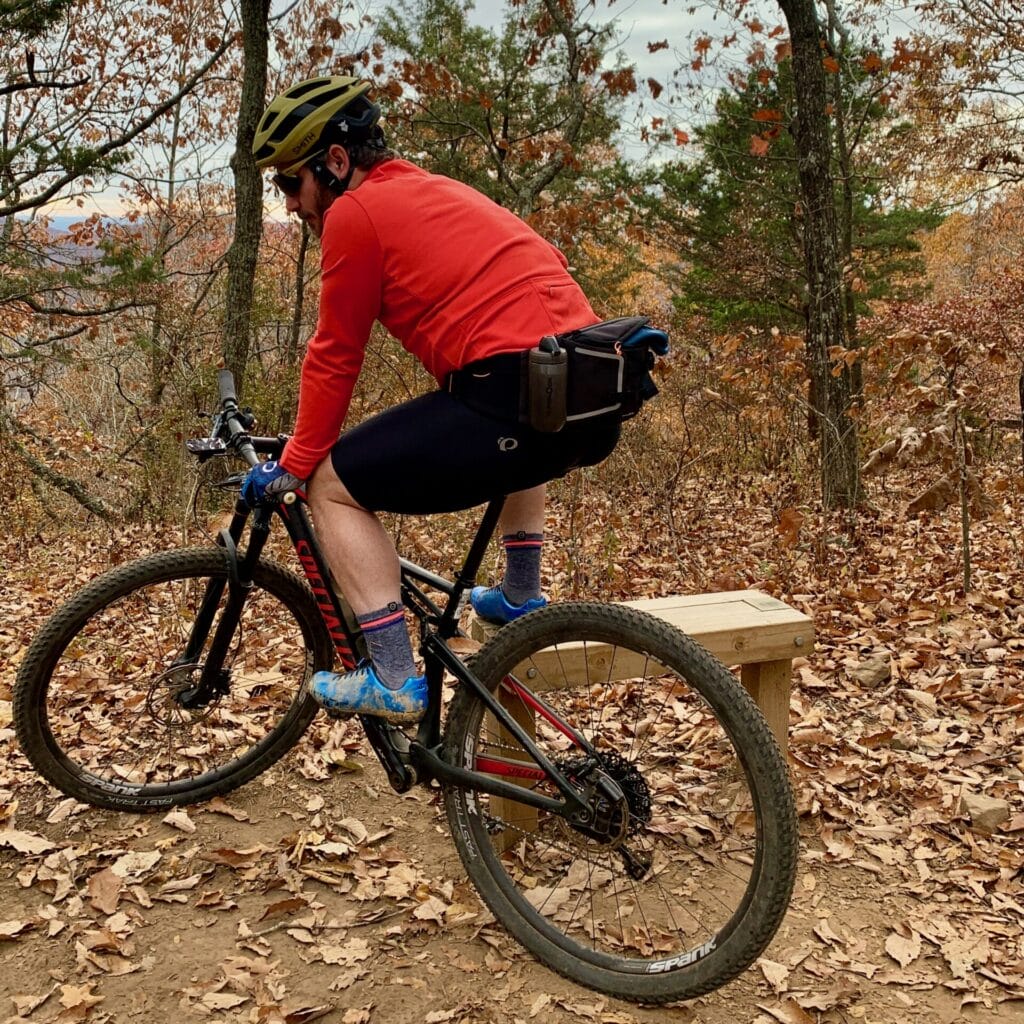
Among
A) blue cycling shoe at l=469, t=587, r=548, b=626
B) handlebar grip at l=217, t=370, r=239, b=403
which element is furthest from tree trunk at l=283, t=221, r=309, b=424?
blue cycling shoe at l=469, t=587, r=548, b=626

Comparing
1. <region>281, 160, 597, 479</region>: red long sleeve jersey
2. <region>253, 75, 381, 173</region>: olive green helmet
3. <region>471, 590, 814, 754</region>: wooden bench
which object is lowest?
<region>471, 590, 814, 754</region>: wooden bench

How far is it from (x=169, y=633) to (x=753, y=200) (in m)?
13.9

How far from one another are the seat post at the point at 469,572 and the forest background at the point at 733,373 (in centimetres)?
140

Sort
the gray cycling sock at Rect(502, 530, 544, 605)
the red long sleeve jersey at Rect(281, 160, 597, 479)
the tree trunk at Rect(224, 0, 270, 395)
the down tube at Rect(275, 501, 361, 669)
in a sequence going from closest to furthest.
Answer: the red long sleeve jersey at Rect(281, 160, 597, 479)
the down tube at Rect(275, 501, 361, 669)
the gray cycling sock at Rect(502, 530, 544, 605)
the tree trunk at Rect(224, 0, 270, 395)

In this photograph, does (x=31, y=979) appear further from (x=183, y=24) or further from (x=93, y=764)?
(x=183, y=24)

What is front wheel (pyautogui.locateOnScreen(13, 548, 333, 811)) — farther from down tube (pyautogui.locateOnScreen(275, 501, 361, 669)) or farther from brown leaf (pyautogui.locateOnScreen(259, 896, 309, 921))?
brown leaf (pyautogui.locateOnScreen(259, 896, 309, 921))

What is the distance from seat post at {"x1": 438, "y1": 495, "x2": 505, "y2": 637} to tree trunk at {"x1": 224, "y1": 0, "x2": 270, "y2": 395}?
553cm

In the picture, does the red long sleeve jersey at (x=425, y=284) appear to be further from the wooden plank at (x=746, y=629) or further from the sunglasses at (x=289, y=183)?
the wooden plank at (x=746, y=629)

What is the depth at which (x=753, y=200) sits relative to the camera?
1526cm

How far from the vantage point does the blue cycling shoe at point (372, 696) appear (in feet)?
8.46

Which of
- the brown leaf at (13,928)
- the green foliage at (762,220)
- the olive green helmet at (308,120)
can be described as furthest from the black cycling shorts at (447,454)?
the green foliage at (762,220)

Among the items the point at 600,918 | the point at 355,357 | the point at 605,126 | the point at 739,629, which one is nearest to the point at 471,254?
the point at 355,357

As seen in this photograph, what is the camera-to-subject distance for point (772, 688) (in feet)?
10.6

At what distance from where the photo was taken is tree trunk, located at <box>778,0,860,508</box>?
7.64 m
